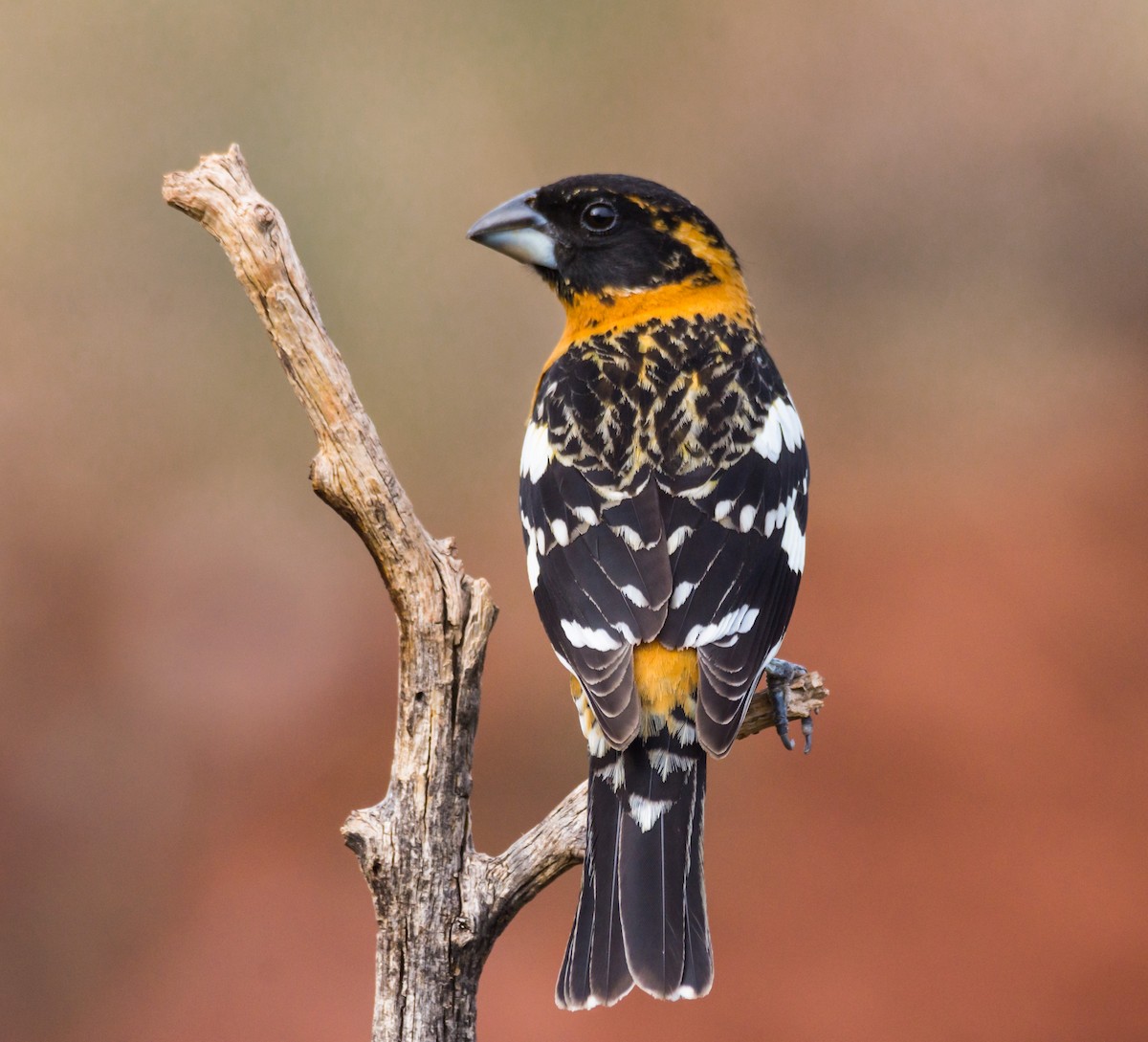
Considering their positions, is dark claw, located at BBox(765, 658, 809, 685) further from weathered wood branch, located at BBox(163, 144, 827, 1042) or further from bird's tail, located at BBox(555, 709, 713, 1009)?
weathered wood branch, located at BBox(163, 144, 827, 1042)

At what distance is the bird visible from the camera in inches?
131

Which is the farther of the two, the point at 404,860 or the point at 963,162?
the point at 963,162

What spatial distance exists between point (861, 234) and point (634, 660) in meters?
7.77

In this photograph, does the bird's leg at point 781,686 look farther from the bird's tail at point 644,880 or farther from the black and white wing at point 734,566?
the bird's tail at point 644,880

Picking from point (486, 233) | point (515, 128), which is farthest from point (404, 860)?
point (515, 128)

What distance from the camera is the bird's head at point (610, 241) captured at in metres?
4.60

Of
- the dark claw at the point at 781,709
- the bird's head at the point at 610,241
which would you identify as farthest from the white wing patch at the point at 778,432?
the dark claw at the point at 781,709

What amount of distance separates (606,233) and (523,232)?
0.29 m

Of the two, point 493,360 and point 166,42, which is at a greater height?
point 166,42

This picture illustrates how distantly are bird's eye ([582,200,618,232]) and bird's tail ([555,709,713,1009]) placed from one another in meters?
1.94

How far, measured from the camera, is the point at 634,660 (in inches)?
138

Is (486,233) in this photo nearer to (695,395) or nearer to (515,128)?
(695,395)

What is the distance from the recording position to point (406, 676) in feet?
10.9

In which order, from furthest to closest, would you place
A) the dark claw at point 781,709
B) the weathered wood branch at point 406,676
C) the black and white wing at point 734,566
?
the dark claw at point 781,709
the black and white wing at point 734,566
the weathered wood branch at point 406,676
